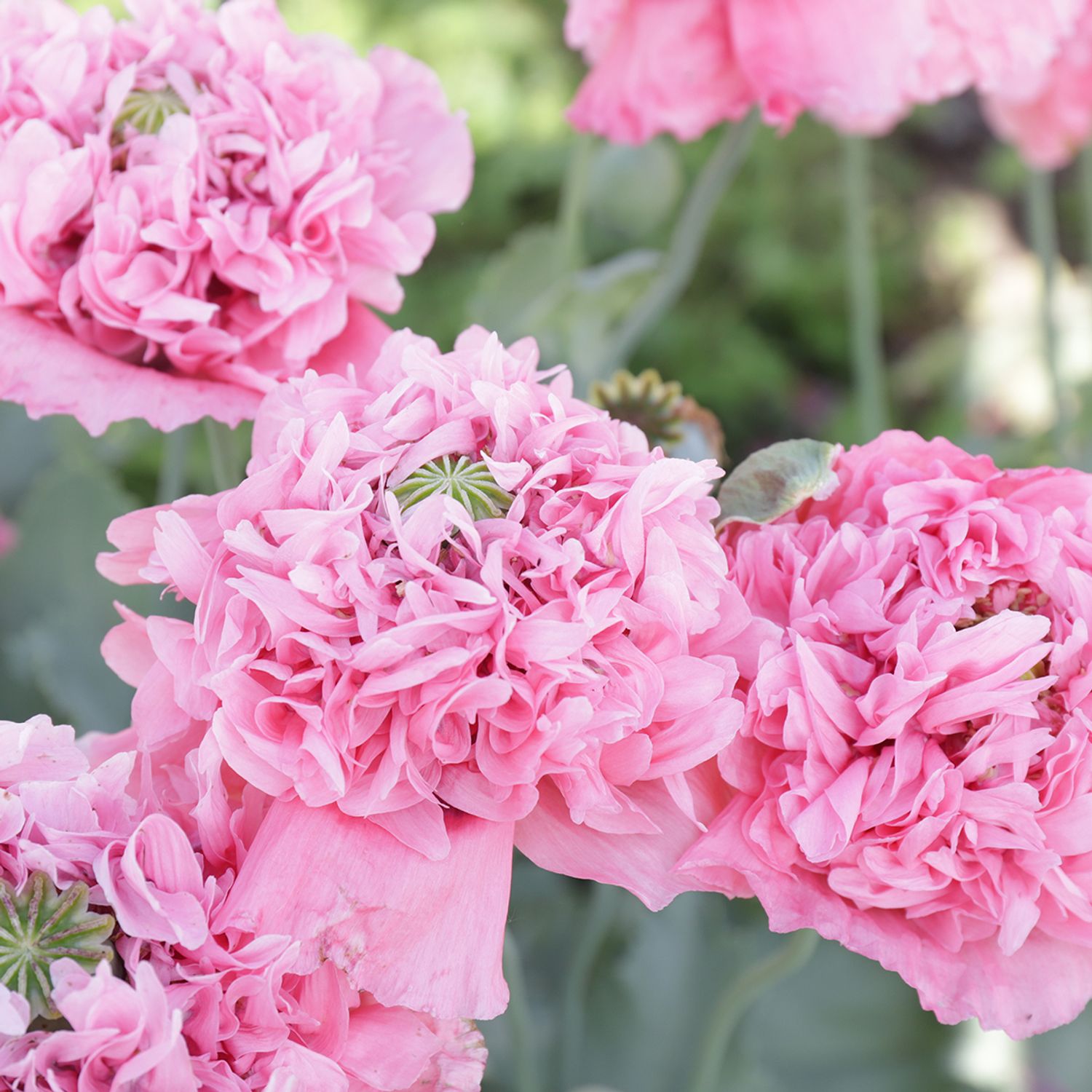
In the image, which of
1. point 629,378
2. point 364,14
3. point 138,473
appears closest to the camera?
point 629,378

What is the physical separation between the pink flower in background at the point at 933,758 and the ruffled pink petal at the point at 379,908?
0.07 m

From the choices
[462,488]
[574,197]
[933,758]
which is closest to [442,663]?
[462,488]

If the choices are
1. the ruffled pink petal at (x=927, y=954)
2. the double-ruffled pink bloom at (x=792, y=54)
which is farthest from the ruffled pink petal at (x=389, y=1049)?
the double-ruffled pink bloom at (x=792, y=54)

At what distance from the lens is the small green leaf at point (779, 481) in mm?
501

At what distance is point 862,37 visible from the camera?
0.72 meters

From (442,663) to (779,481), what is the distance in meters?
0.16

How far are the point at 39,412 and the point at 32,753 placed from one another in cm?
16

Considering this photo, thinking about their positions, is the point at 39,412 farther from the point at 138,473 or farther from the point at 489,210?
the point at 489,210

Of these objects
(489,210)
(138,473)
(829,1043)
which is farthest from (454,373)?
(489,210)

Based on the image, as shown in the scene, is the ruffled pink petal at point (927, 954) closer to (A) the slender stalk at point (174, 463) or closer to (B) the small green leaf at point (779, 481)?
(B) the small green leaf at point (779, 481)

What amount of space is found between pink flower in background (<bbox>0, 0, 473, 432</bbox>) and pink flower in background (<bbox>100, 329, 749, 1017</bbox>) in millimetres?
132

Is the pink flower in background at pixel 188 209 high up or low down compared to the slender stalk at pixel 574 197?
up

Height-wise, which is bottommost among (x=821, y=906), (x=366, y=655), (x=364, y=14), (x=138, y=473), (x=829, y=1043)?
(x=138, y=473)

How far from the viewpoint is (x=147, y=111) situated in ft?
2.00
